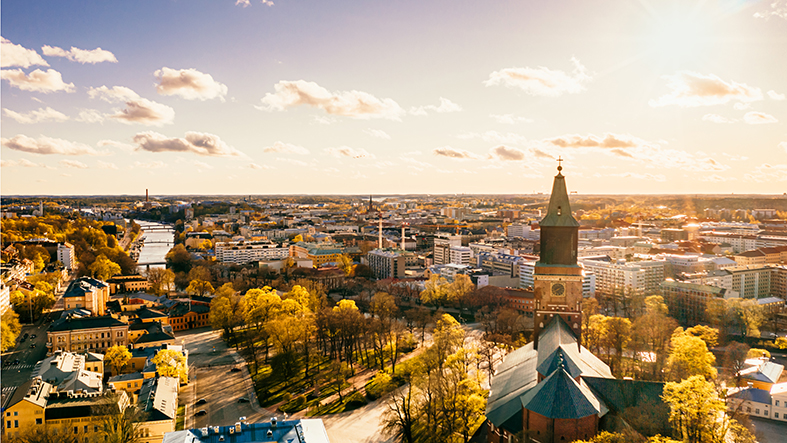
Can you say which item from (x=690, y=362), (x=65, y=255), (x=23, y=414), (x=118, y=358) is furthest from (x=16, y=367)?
(x=65, y=255)

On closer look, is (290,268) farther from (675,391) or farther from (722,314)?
(675,391)

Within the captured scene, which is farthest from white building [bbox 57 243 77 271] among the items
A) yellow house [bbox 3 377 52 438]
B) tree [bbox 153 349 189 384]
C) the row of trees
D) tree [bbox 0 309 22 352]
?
the row of trees

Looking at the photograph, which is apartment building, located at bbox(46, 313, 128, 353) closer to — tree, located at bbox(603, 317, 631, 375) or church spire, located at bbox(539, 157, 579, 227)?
church spire, located at bbox(539, 157, 579, 227)

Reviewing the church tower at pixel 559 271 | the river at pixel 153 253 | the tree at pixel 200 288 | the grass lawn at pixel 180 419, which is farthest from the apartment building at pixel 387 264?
the church tower at pixel 559 271

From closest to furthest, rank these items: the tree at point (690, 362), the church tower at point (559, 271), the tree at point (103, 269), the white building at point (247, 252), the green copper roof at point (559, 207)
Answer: the church tower at point (559, 271) → the green copper roof at point (559, 207) → the tree at point (690, 362) → the tree at point (103, 269) → the white building at point (247, 252)

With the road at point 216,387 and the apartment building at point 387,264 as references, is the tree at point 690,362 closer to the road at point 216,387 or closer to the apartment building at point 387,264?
the road at point 216,387

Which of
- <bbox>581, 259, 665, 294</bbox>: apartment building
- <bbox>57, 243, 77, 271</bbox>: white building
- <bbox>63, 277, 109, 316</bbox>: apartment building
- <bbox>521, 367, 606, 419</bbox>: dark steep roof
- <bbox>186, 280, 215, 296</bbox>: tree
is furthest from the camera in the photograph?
<bbox>57, 243, 77, 271</bbox>: white building

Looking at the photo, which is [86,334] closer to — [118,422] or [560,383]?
[118,422]
